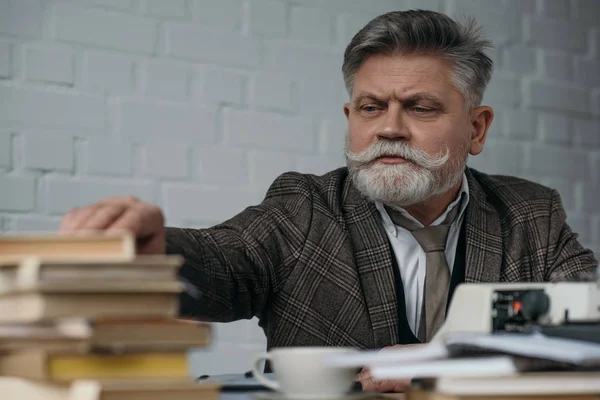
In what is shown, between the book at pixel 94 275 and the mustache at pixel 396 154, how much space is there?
1.19 metres

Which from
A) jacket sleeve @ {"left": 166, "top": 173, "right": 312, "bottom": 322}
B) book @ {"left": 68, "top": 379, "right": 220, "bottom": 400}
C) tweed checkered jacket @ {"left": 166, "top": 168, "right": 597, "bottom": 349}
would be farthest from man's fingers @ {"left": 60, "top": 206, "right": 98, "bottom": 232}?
tweed checkered jacket @ {"left": 166, "top": 168, "right": 597, "bottom": 349}

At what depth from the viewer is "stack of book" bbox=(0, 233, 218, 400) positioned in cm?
83

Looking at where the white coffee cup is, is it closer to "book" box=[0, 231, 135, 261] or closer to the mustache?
"book" box=[0, 231, 135, 261]

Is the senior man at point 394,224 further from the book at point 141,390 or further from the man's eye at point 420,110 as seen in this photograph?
the book at point 141,390

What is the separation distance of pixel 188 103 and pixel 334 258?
2.74ft

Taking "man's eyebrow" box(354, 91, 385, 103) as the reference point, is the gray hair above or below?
above

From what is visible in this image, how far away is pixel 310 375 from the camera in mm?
993

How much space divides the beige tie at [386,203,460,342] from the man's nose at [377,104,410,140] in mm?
188

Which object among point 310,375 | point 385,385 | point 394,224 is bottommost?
point 385,385

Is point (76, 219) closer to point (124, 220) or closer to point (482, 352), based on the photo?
point (124, 220)

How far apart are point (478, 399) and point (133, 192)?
5.77 feet

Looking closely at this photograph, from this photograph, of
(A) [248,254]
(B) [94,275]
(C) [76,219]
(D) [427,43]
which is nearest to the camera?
(B) [94,275]

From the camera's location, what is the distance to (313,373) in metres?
0.99

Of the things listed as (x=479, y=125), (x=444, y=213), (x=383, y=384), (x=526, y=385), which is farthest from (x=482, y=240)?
(x=526, y=385)
